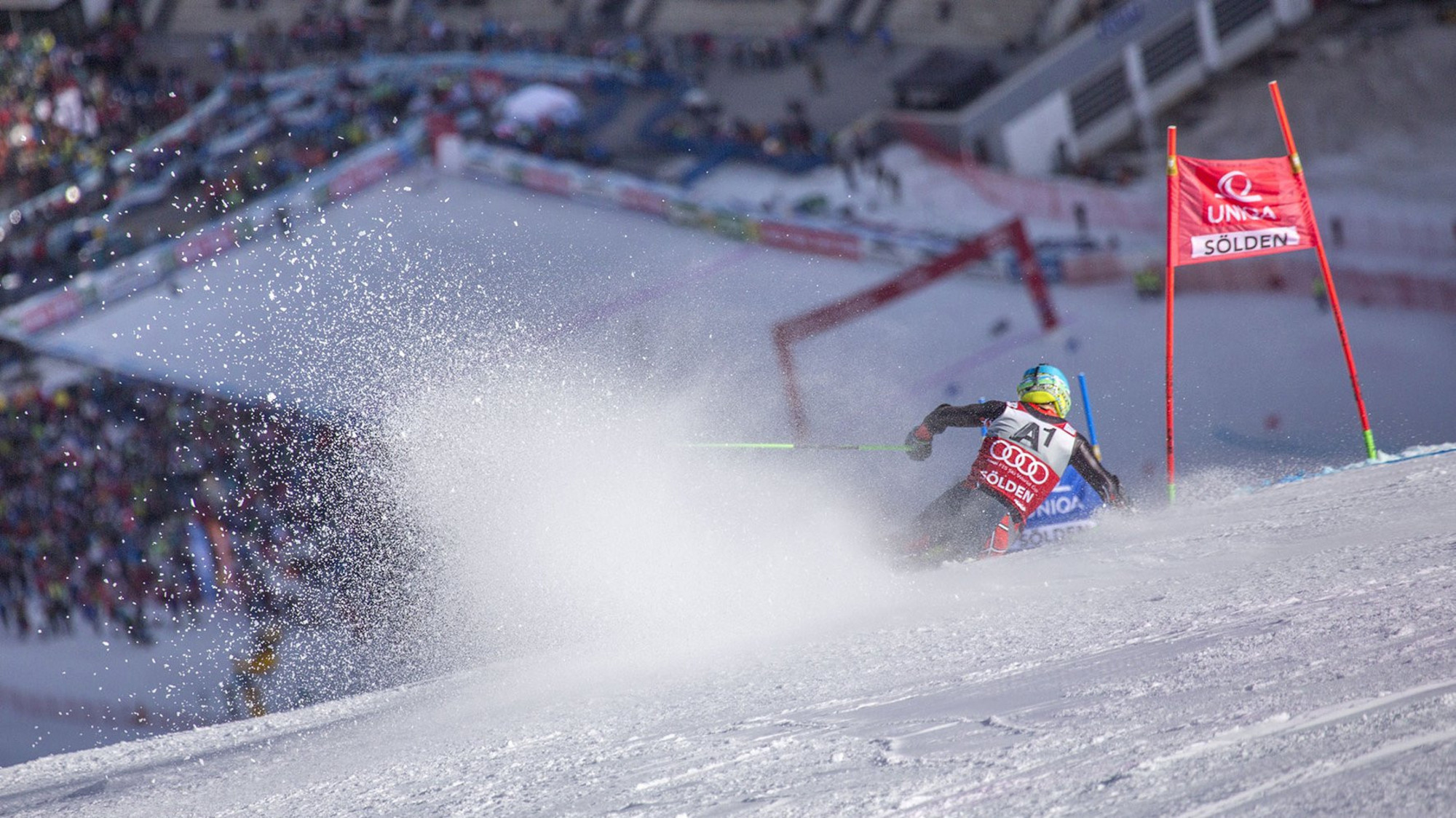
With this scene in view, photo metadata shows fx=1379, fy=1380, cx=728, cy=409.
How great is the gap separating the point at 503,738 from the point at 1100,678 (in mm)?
2450

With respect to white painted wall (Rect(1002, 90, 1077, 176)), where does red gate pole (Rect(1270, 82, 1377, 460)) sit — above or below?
below

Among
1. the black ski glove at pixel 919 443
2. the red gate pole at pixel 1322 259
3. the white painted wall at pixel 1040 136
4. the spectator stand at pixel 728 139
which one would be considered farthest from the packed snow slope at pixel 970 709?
the white painted wall at pixel 1040 136

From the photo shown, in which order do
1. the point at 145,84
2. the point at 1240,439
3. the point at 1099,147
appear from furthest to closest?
the point at 145,84, the point at 1099,147, the point at 1240,439

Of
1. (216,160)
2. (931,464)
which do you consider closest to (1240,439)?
(931,464)

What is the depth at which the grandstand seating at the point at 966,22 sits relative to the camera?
25.8 m

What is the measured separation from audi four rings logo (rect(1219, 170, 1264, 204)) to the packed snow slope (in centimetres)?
196

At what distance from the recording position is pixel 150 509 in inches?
589

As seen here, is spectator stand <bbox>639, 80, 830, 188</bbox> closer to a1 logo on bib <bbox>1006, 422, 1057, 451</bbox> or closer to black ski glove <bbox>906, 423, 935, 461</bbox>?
black ski glove <bbox>906, 423, 935, 461</bbox>

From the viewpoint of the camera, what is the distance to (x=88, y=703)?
1215 centimetres

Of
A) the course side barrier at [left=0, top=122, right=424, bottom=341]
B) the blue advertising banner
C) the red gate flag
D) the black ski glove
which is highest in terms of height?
the course side barrier at [left=0, top=122, right=424, bottom=341]

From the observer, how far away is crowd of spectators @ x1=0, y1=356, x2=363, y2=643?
12.9m

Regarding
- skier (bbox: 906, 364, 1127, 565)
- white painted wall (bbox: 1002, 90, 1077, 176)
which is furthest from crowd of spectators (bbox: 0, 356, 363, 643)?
white painted wall (bbox: 1002, 90, 1077, 176)

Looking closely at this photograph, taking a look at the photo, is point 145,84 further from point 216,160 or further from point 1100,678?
point 1100,678

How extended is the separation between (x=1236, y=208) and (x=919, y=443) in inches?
99.7
